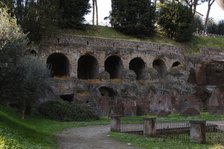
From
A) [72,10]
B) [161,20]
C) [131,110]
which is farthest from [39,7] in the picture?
[161,20]

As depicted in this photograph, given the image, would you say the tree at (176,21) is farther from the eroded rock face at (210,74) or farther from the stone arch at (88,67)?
the stone arch at (88,67)

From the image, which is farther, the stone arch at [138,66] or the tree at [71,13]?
the stone arch at [138,66]

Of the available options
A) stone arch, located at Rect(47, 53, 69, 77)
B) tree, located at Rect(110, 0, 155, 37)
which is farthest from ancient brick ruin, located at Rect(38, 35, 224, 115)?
tree, located at Rect(110, 0, 155, 37)

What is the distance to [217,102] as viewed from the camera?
3388 cm

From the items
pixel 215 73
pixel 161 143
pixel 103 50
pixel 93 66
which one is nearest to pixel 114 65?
pixel 93 66

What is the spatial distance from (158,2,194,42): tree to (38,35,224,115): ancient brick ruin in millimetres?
2240

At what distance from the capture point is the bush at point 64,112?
1127 inches

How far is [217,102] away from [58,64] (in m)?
16.4

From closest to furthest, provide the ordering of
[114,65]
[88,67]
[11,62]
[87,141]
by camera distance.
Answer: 1. [87,141]
2. [11,62]
3. [88,67]
4. [114,65]

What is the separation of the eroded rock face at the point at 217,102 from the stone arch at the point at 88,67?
11685 millimetres

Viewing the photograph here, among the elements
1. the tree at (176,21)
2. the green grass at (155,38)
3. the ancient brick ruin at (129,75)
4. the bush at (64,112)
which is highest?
the tree at (176,21)

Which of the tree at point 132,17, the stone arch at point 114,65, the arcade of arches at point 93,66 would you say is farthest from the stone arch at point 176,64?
the stone arch at point 114,65

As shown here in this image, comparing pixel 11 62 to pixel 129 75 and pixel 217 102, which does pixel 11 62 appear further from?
pixel 129 75

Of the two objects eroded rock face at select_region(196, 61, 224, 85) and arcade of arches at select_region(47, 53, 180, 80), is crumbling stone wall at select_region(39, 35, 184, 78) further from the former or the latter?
eroded rock face at select_region(196, 61, 224, 85)
